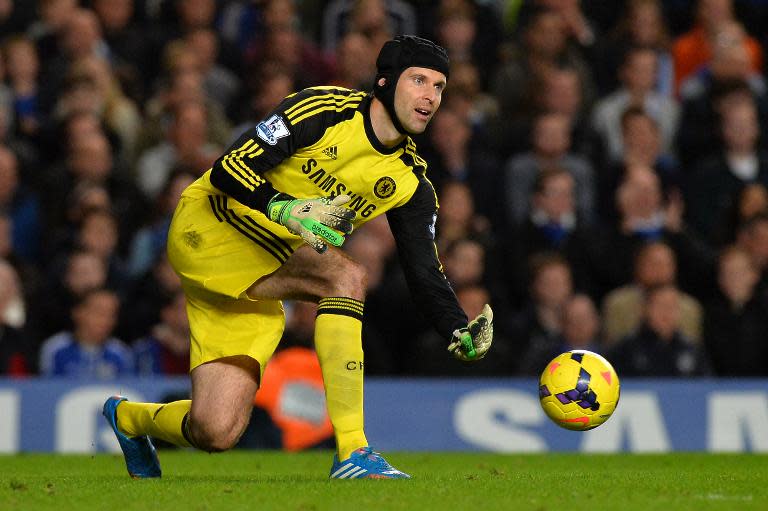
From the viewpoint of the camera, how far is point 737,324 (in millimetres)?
12836

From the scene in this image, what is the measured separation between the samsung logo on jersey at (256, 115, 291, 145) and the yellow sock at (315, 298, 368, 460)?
84cm

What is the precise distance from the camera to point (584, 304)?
12.4 meters

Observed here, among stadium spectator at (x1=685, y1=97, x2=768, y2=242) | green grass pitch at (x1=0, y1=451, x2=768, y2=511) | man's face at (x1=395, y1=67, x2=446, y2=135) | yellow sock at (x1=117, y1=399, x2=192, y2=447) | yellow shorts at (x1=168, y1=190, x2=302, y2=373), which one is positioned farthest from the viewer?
stadium spectator at (x1=685, y1=97, x2=768, y2=242)

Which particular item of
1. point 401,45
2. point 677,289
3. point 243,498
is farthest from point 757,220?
point 243,498

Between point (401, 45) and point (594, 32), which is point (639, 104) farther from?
point (401, 45)

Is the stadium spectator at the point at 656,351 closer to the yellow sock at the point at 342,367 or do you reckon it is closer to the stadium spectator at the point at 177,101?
the stadium spectator at the point at 177,101

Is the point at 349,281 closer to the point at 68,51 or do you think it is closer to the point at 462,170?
the point at 462,170

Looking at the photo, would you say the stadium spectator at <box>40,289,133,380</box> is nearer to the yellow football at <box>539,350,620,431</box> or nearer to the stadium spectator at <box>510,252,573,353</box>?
the stadium spectator at <box>510,252,573,353</box>

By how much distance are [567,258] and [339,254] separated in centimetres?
615

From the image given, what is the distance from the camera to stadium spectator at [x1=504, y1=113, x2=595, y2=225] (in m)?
13.8

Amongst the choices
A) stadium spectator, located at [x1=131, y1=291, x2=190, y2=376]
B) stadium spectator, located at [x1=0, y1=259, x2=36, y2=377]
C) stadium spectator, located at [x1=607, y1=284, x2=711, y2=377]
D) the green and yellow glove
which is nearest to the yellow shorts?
the green and yellow glove

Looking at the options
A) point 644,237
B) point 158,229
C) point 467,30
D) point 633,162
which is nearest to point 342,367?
point 158,229

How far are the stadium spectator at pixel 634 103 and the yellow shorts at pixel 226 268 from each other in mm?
7247

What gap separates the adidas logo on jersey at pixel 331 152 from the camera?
7.56 meters
